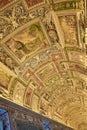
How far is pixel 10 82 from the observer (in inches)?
524

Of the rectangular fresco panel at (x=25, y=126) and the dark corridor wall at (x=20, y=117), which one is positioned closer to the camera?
the dark corridor wall at (x=20, y=117)

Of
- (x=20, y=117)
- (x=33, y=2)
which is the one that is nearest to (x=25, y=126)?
(x=20, y=117)

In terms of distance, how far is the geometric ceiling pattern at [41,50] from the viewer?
9763 mm

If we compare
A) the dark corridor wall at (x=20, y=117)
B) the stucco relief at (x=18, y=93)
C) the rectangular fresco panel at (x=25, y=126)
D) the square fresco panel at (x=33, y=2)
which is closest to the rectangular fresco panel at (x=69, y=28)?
the square fresco panel at (x=33, y=2)

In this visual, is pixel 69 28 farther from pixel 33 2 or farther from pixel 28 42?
pixel 33 2

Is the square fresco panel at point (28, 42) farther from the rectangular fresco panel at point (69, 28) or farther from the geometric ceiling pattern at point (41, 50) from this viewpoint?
the rectangular fresco panel at point (69, 28)

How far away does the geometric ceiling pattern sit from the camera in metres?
9.76

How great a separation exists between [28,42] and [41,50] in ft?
3.58

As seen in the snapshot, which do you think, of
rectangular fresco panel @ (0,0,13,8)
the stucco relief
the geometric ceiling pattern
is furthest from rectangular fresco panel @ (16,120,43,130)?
rectangular fresco panel @ (0,0,13,8)

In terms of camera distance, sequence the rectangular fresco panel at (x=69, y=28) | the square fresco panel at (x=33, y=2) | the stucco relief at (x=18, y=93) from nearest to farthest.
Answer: the square fresco panel at (x=33, y=2) → the rectangular fresco panel at (x=69, y=28) → the stucco relief at (x=18, y=93)

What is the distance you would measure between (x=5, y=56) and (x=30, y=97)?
15.0ft

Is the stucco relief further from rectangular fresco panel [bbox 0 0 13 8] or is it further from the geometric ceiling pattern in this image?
rectangular fresco panel [bbox 0 0 13 8]

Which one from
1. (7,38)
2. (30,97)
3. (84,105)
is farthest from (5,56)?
(84,105)

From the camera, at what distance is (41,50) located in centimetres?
1233
